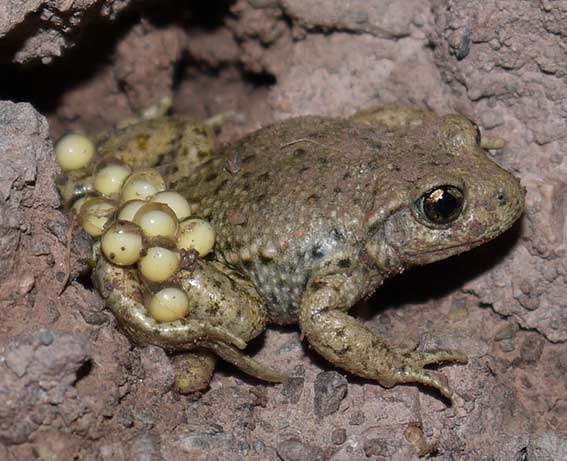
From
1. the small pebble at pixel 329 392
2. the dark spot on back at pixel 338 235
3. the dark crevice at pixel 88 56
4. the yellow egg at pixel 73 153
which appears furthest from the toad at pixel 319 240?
the dark crevice at pixel 88 56

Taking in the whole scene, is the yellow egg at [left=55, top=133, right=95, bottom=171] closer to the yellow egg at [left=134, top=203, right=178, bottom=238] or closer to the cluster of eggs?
the cluster of eggs

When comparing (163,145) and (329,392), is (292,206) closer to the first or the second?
(329,392)

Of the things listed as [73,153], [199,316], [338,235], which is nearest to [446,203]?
[338,235]

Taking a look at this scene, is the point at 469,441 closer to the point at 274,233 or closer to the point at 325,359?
the point at 325,359

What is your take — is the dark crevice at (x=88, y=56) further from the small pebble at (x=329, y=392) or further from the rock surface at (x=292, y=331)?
the small pebble at (x=329, y=392)

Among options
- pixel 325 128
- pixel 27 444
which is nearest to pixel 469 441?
pixel 325 128
